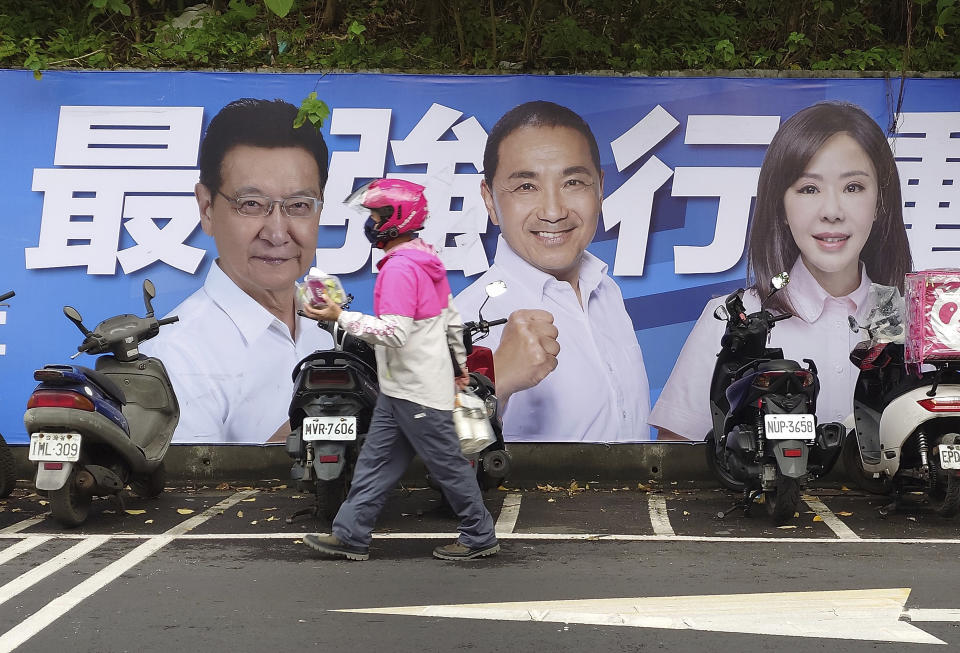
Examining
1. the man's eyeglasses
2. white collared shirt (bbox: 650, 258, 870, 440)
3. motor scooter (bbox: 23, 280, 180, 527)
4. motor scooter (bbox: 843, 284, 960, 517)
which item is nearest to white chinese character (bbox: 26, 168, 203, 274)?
the man's eyeglasses

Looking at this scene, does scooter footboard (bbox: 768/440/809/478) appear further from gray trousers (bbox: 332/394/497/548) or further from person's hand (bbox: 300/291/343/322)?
person's hand (bbox: 300/291/343/322)

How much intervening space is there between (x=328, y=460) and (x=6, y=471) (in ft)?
9.50

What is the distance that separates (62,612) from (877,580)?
4.04m

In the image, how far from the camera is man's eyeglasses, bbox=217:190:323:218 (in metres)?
→ 9.39

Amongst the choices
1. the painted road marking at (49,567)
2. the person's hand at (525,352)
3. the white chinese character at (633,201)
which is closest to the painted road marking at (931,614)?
the painted road marking at (49,567)

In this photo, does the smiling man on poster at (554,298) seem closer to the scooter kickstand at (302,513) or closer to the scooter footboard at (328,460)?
the scooter kickstand at (302,513)

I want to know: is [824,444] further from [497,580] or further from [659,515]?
[497,580]

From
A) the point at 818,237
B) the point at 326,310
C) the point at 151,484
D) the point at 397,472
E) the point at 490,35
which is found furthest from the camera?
the point at 490,35

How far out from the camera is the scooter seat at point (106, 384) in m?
7.52

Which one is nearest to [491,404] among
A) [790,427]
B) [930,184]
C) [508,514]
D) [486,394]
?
[486,394]

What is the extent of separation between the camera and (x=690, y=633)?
495 cm

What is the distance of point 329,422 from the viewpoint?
281 inches

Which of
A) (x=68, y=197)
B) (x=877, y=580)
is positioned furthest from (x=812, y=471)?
(x=68, y=197)

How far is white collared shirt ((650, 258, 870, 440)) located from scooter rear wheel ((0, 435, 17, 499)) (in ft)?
16.3
